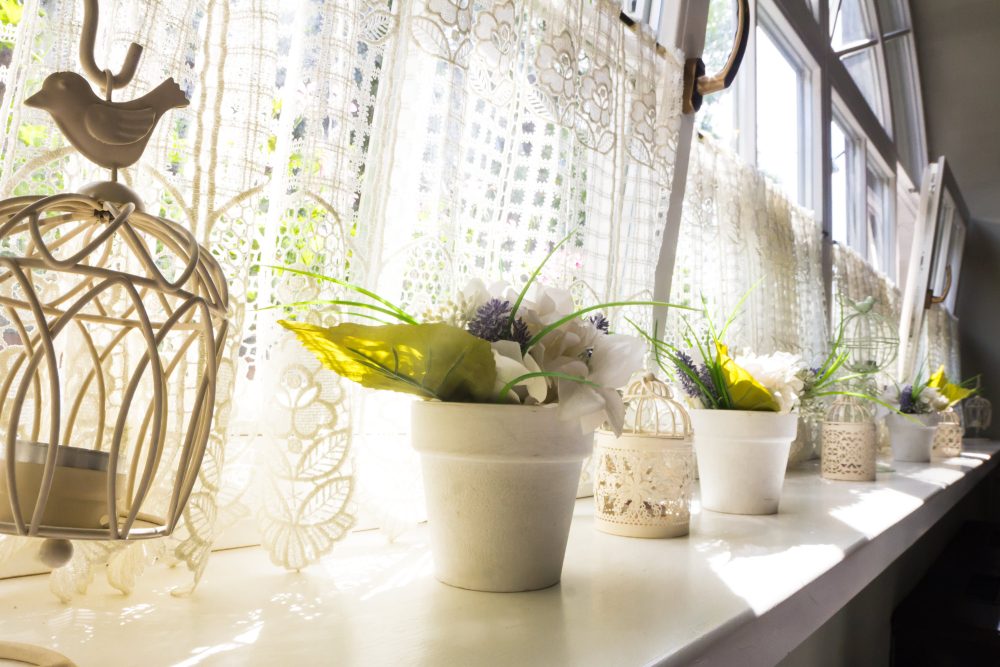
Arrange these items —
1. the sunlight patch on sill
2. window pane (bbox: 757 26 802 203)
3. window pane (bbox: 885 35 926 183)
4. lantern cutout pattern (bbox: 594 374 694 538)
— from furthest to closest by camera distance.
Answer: window pane (bbox: 885 35 926 183) < window pane (bbox: 757 26 802 203) < the sunlight patch on sill < lantern cutout pattern (bbox: 594 374 694 538)

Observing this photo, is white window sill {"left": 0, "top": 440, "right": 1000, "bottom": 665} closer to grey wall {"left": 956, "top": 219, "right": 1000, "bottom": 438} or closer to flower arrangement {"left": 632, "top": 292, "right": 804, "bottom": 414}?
flower arrangement {"left": 632, "top": 292, "right": 804, "bottom": 414}

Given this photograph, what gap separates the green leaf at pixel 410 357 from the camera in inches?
20.7

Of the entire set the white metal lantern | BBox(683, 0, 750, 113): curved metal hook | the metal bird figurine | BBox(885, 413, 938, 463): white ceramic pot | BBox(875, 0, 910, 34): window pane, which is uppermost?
BBox(875, 0, 910, 34): window pane

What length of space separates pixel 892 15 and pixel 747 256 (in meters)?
3.70

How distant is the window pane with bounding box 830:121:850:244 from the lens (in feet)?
10.1

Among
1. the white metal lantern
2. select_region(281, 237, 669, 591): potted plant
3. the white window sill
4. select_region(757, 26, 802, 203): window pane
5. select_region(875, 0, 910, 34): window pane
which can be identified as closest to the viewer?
the white window sill

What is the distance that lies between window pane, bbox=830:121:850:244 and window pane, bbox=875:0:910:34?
4.31 feet

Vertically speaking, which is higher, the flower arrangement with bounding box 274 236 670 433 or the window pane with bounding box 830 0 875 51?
the window pane with bounding box 830 0 875 51

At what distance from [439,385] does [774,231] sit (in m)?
1.46

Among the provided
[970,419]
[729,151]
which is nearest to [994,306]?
[970,419]

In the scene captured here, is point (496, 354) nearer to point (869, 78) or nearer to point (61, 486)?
point (61, 486)

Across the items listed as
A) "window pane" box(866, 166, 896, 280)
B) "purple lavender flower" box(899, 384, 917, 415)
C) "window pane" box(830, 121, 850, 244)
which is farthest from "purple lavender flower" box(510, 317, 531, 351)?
"window pane" box(866, 166, 896, 280)

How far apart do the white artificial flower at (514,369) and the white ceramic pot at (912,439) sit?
201 cm

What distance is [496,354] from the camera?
57 centimetres
